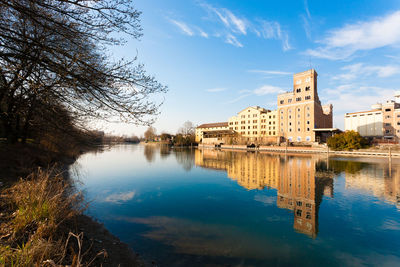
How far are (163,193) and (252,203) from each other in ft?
17.4

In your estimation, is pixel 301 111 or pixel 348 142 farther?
pixel 301 111

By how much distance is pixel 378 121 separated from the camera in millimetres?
59281

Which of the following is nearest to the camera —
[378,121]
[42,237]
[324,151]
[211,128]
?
[42,237]

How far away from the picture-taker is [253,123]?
73688 millimetres

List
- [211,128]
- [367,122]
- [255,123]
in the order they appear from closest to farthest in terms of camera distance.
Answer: [367,122] → [255,123] → [211,128]

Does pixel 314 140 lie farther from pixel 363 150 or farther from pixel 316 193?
pixel 316 193

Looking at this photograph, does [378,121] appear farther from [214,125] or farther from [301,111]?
[214,125]

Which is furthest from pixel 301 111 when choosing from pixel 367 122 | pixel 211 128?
pixel 211 128

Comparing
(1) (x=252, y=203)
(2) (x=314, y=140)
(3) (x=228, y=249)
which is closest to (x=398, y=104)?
(2) (x=314, y=140)

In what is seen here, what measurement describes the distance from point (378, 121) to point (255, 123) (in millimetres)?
36897

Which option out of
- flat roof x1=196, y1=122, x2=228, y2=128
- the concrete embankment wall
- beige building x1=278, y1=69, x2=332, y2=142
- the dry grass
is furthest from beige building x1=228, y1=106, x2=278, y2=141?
the dry grass

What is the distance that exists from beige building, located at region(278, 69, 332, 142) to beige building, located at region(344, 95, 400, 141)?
10.6 meters

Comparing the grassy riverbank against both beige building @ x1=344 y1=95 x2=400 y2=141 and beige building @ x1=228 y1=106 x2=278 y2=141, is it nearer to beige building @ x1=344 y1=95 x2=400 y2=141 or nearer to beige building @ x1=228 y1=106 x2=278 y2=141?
beige building @ x1=228 y1=106 x2=278 y2=141

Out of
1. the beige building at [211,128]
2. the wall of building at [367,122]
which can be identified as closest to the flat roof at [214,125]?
the beige building at [211,128]
